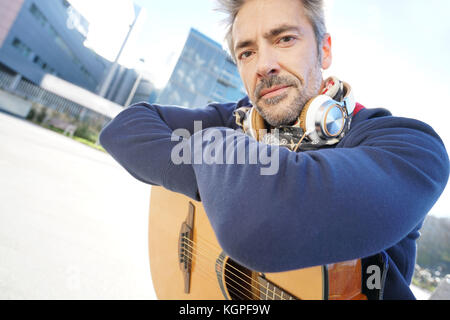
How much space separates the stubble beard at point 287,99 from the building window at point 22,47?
104 feet

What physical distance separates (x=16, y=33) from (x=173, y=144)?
103 feet

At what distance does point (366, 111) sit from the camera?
35.5 inches

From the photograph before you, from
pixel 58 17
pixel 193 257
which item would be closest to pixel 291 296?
pixel 193 257

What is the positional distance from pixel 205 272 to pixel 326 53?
55.3 inches

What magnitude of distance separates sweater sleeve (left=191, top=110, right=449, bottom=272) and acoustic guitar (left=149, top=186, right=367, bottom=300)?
0.16 metres

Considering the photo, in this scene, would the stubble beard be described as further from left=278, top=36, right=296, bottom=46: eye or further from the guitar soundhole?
the guitar soundhole

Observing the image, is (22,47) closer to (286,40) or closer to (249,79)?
(249,79)

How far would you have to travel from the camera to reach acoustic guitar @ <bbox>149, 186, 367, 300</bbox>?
57 cm

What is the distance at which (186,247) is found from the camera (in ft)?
3.54

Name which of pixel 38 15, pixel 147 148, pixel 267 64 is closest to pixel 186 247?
pixel 147 148

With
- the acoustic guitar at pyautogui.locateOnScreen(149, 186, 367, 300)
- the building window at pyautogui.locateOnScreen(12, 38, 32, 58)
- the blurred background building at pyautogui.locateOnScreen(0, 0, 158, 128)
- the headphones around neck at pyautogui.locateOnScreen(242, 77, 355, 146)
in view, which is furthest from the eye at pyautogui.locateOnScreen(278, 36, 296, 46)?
the building window at pyautogui.locateOnScreen(12, 38, 32, 58)

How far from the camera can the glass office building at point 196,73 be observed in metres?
26.4

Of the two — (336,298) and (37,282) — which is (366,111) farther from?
(37,282)

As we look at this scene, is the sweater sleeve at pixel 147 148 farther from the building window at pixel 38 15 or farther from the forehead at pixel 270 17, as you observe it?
the building window at pixel 38 15
